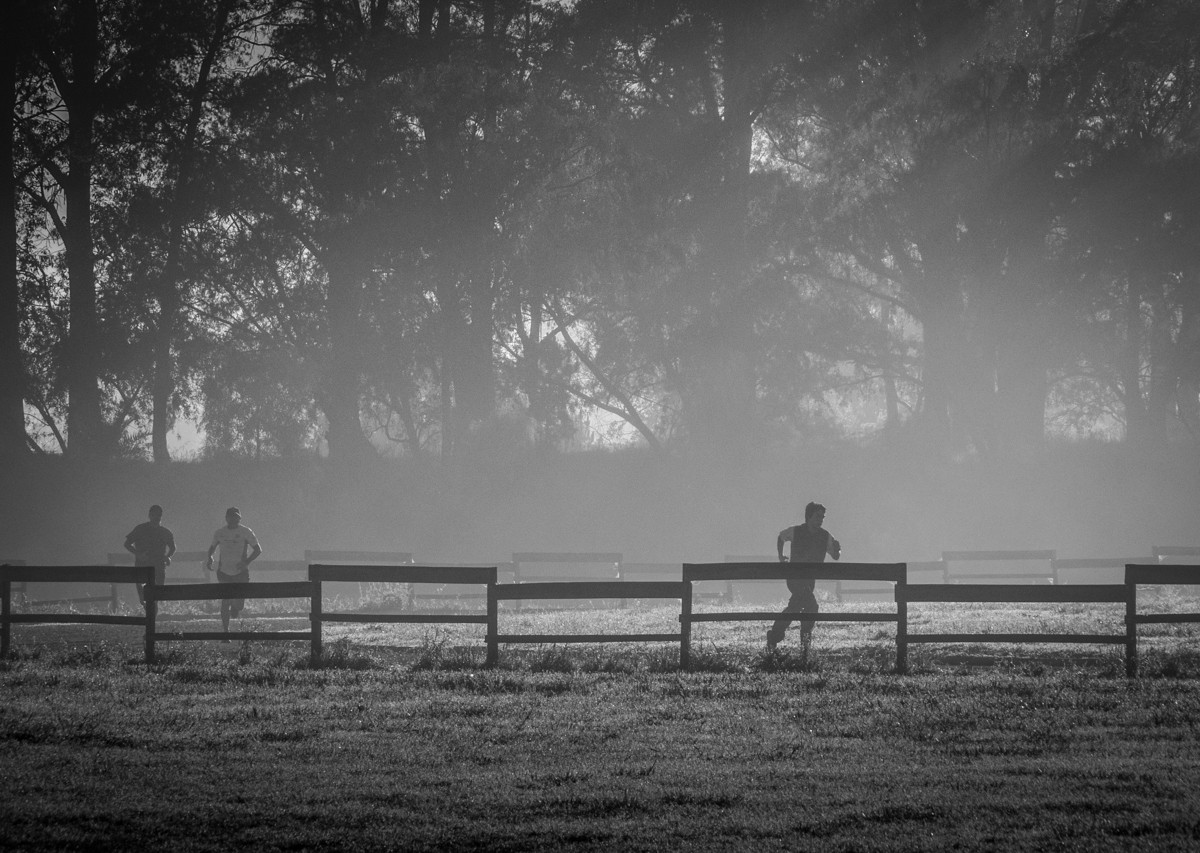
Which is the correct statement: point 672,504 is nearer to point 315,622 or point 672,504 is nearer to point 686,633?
point 315,622

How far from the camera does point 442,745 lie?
10.1m

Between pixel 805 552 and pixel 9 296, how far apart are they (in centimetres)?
2836

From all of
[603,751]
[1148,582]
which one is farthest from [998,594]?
[603,751]

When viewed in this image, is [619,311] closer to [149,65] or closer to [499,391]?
[499,391]

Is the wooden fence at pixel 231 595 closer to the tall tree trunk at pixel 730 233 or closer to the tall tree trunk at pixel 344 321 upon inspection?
the tall tree trunk at pixel 344 321

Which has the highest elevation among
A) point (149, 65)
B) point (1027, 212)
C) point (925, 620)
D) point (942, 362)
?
point (149, 65)

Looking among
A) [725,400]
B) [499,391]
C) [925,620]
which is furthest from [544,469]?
[925,620]

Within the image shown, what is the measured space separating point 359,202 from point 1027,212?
724 inches

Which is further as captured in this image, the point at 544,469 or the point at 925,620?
the point at 544,469

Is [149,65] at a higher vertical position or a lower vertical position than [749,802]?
higher

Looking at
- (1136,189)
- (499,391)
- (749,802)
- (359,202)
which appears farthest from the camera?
(499,391)

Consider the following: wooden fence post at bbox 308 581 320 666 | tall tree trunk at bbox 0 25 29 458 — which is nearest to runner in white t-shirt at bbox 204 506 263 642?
wooden fence post at bbox 308 581 320 666

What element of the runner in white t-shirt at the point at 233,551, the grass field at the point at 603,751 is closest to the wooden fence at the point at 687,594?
the grass field at the point at 603,751

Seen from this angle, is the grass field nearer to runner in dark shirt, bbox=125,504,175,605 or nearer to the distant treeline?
runner in dark shirt, bbox=125,504,175,605
